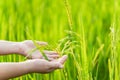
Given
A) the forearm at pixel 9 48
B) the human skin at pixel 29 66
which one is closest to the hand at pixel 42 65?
the human skin at pixel 29 66

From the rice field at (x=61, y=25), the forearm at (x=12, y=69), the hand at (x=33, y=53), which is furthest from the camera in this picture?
the rice field at (x=61, y=25)

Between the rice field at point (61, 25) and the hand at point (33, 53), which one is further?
the rice field at point (61, 25)

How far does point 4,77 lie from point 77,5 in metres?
1.72

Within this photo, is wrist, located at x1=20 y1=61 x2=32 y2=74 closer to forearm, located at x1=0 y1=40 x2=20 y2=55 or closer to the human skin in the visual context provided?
the human skin

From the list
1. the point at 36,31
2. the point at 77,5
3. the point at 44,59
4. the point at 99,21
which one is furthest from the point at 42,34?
the point at 44,59

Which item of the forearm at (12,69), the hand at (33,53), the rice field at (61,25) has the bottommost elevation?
the forearm at (12,69)

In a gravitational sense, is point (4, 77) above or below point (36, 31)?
below

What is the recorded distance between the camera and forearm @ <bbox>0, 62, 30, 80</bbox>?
4.42 feet

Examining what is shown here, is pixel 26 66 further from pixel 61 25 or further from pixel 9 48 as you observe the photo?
pixel 61 25

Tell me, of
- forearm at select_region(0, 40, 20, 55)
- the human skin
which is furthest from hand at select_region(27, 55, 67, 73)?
forearm at select_region(0, 40, 20, 55)

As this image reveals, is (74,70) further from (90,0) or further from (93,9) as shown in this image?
(90,0)

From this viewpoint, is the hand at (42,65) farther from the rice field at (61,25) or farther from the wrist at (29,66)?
the rice field at (61,25)

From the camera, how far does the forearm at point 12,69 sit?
4.42 ft

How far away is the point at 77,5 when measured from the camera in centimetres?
302
